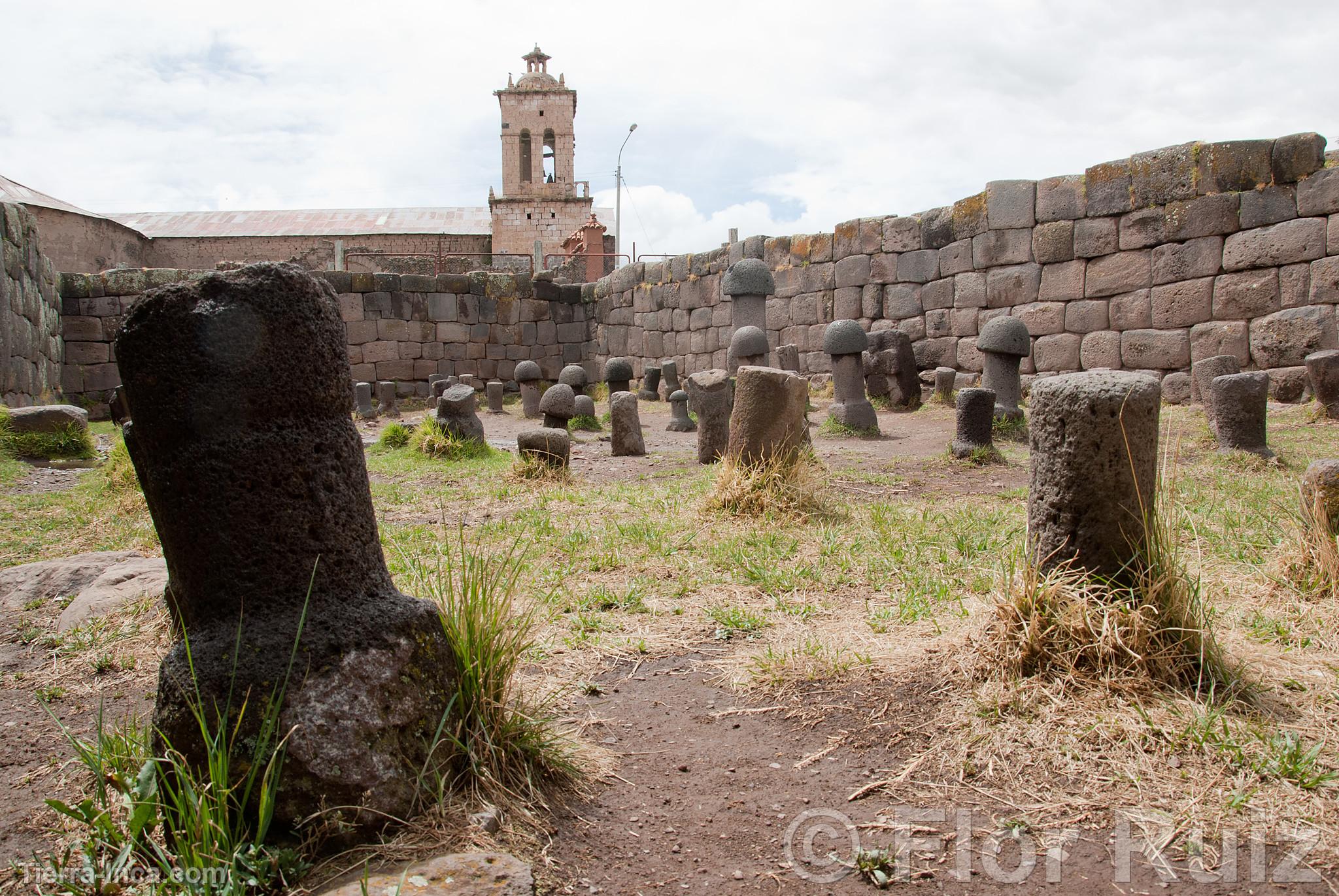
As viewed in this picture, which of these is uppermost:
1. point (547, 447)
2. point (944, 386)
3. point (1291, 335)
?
point (1291, 335)

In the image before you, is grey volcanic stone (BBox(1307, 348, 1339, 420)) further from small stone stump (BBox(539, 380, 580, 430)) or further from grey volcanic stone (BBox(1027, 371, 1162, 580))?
small stone stump (BBox(539, 380, 580, 430))

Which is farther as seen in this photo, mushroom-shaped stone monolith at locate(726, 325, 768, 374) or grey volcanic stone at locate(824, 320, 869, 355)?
mushroom-shaped stone monolith at locate(726, 325, 768, 374)

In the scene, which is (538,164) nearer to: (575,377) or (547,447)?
(575,377)

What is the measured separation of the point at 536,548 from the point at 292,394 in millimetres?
3049

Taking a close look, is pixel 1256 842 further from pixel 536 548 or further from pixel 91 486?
pixel 91 486

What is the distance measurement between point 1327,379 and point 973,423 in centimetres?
335

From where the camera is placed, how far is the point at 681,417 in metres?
12.2

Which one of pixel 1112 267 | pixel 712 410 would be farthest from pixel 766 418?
pixel 1112 267

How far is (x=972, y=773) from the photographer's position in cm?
257

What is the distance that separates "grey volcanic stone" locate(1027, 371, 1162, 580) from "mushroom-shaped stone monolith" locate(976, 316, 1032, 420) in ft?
23.3

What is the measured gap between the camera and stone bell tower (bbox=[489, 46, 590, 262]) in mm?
37031

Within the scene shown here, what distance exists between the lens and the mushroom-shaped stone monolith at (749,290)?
535 inches

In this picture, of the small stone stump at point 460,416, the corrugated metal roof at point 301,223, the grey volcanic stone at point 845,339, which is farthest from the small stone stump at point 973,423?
the corrugated metal roof at point 301,223

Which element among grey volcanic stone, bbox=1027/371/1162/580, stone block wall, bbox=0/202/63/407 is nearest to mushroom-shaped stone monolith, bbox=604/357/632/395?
stone block wall, bbox=0/202/63/407
